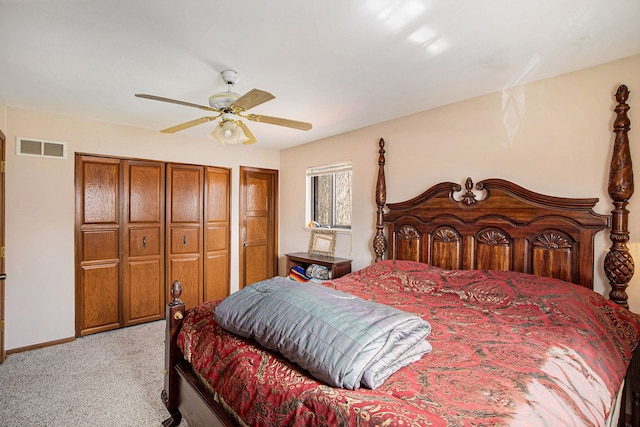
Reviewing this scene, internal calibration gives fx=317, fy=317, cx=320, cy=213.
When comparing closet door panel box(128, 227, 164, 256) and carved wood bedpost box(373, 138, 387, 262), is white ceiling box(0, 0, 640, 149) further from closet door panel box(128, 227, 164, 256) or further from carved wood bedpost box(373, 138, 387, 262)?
closet door panel box(128, 227, 164, 256)

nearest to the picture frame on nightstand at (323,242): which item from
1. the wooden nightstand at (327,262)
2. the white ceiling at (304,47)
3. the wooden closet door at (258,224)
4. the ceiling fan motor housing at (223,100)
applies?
the wooden nightstand at (327,262)

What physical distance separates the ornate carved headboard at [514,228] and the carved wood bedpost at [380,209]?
0.01m

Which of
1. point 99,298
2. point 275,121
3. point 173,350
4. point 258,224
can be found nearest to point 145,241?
point 99,298

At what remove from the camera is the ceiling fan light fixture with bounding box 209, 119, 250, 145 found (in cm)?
226

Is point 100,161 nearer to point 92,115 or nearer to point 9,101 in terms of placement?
point 92,115

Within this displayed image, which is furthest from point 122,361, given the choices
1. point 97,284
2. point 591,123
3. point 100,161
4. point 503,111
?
point 591,123

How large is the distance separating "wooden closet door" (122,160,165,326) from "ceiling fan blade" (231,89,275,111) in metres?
2.34

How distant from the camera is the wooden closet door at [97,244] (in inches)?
135

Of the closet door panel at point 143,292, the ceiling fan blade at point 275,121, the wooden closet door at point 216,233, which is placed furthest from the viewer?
→ the wooden closet door at point 216,233

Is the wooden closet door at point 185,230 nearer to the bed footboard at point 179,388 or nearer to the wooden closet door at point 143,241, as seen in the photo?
the wooden closet door at point 143,241

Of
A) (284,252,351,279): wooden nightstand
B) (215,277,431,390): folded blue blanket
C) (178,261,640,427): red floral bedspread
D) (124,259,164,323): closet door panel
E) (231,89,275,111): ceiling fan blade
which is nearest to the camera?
(178,261,640,427): red floral bedspread

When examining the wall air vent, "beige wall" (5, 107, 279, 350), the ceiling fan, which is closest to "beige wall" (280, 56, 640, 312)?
the ceiling fan

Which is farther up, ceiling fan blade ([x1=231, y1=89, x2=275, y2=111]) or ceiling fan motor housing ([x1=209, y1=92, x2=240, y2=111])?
ceiling fan motor housing ([x1=209, y1=92, x2=240, y2=111])

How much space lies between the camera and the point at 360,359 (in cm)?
113
